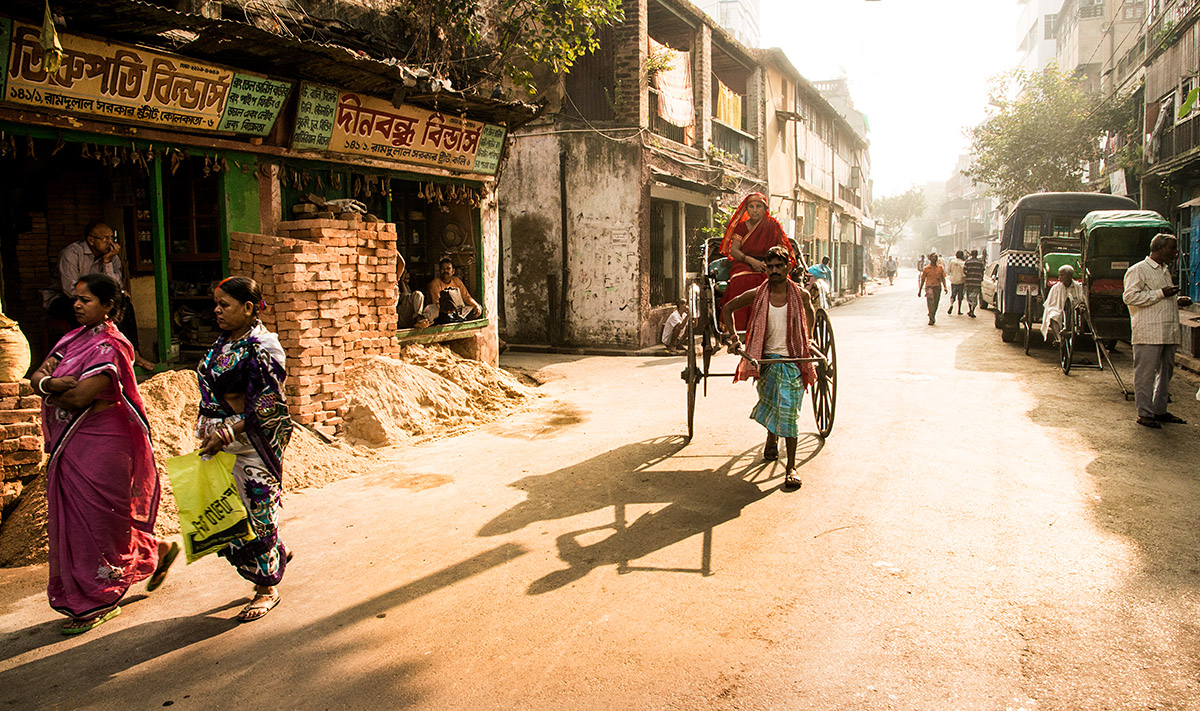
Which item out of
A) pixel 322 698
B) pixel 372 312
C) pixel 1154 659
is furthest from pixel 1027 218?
pixel 322 698

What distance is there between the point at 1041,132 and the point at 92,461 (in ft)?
104

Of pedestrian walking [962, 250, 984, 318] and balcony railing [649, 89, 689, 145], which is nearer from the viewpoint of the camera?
balcony railing [649, 89, 689, 145]

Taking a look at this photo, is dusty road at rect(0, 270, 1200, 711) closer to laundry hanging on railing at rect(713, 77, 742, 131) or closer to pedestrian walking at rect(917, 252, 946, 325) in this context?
pedestrian walking at rect(917, 252, 946, 325)

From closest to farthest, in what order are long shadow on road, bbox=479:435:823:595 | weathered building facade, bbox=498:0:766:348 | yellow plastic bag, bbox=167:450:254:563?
yellow plastic bag, bbox=167:450:254:563
long shadow on road, bbox=479:435:823:595
weathered building facade, bbox=498:0:766:348

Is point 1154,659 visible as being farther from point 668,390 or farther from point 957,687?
point 668,390

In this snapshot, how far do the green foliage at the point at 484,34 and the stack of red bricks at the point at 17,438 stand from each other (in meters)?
5.72

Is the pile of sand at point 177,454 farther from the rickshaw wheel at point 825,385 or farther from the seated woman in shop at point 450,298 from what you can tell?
the rickshaw wheel at point 825,385

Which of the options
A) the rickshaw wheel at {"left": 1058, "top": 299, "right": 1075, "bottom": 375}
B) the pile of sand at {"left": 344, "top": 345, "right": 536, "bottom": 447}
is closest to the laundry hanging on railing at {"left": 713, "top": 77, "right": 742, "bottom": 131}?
the rickshaw wheel at {"left": 1058, "top": 299, "right": 1075, "bottom": 375}

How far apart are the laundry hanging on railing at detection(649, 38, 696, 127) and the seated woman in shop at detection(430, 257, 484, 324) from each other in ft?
23.8

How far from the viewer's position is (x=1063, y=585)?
13.0 ft

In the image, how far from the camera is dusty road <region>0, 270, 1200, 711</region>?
3.13 metres

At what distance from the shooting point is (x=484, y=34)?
10891mm

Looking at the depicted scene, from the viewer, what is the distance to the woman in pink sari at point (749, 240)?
7.02 metres

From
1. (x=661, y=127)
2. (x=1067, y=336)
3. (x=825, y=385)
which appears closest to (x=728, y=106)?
(x=661, y=127)
